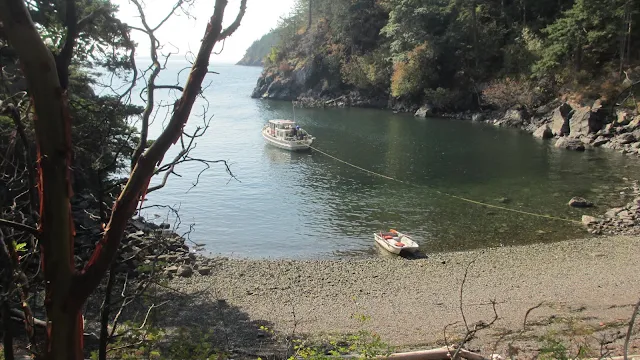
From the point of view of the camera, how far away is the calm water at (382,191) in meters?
23.6

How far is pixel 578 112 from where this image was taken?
44.7 m

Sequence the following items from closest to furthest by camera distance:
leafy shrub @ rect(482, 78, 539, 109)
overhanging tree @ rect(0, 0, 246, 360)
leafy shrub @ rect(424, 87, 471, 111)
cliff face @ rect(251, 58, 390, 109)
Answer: overhanging tree @ rect(0, 0, 246, 360)
leafy shrub @ rect(482, 78, 539, 109)
leafy shrub @ rect(424, 87, 471, 111)
cliff face @ rect(251, 58, 390, 109)

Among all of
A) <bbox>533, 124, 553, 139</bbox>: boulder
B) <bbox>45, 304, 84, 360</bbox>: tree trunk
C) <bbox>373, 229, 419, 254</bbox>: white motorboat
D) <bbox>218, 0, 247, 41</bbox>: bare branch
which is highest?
<bbox>218, 0, 247, 41</bbox>: bare branch

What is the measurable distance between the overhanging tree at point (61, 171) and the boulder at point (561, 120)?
4620cm

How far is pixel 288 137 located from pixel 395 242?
23.8 metres

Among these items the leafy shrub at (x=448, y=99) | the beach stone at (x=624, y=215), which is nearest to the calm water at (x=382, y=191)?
the beach stone at (x=624, y=215)

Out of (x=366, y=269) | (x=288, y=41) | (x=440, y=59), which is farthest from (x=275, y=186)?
(x=288, y=41)

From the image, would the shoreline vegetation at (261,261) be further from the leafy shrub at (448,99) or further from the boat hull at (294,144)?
the boat hull at (294,144)

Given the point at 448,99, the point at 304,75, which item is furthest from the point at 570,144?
the point at 304,75

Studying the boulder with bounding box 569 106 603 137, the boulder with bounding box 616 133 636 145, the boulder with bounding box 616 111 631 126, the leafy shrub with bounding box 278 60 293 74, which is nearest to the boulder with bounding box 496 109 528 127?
the boulder with bounding box 569 106 603 137

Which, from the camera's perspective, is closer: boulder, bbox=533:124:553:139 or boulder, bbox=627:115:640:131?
boulder, bbox=627:115:640:131

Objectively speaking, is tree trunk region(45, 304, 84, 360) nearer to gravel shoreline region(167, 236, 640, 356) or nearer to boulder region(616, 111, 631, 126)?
gravel shoreline region(167, 236, 640, 356)

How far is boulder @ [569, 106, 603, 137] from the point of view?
4219cm

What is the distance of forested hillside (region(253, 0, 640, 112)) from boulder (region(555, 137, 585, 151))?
5978mm
